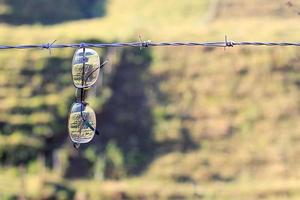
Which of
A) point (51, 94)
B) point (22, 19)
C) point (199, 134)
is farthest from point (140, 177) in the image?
point (22, 19)

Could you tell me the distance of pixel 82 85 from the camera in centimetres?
401

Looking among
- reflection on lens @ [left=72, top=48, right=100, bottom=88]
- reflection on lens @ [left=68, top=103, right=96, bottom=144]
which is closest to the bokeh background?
reflection on lens @ [left=68, top=103, right=96, bottom=144]

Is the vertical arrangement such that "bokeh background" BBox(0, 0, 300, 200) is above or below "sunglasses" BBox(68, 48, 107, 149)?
above

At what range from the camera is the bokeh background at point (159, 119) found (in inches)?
470

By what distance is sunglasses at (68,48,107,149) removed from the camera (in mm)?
4047

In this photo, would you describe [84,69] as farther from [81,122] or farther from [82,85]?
[81,122]

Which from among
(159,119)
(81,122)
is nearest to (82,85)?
(81,122)

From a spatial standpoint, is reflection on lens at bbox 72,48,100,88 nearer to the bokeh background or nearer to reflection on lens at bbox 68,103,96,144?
reflection on lens at bbox 68,103,96,144

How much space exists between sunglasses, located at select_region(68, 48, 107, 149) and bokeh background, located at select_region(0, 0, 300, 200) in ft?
24.1

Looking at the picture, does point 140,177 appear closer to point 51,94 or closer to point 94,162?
point 94,162

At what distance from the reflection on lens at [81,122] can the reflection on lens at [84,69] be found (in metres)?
0.15

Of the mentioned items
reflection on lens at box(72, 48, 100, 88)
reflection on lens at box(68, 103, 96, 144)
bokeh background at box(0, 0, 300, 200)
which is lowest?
reflection on lens at box(68, 103, 96, 144)

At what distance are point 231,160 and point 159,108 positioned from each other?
1.98m

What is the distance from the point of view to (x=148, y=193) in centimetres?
1150
